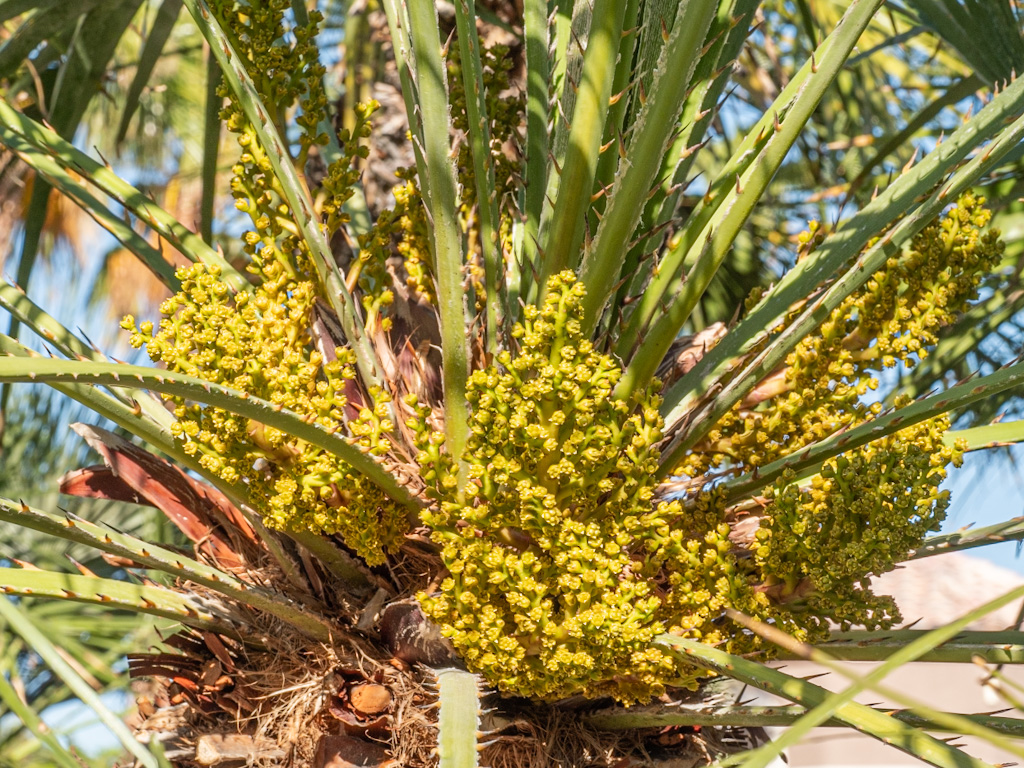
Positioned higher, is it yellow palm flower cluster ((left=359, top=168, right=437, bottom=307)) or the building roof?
the building roof

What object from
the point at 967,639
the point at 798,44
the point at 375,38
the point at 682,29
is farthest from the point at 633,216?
the point at 798,44

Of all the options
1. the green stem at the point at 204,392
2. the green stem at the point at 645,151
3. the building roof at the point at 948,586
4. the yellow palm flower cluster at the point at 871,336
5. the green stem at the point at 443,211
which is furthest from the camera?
the building roof at the point at 948,586

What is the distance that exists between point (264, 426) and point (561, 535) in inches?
12.3

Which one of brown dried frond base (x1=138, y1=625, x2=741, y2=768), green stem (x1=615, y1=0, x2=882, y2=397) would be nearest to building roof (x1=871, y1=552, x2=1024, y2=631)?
brown dried frond base (x1=138, y1=625, x2=741, y2=768)

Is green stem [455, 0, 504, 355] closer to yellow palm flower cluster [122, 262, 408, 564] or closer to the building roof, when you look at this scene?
yellow palm flower cluster [122, 262, 408, 564]

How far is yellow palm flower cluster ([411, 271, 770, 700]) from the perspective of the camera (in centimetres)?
90

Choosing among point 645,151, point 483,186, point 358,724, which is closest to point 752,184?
point 645,151

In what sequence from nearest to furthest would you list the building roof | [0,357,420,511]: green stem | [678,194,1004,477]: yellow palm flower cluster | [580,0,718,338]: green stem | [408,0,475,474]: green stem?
[0,357,420,511]: green stem < [580,0,718,338]: green stem < [408,0,475,474]: green stem < [678,194,1004,477]: yellow palm flower cluster < the building roof

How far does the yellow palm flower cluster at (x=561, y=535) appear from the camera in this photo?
0.90 metres

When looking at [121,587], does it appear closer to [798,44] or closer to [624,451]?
[624,451]

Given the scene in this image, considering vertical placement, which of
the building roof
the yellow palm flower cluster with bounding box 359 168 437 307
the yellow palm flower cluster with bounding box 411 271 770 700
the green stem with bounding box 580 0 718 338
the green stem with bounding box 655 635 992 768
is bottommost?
the green stem with bounding box 655 635 992 768

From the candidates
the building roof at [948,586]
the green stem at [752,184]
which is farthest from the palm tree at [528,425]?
the building roof at [948,586]

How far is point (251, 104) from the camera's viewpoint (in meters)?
1.04

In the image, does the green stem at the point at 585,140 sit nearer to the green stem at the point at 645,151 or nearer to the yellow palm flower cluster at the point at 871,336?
the green stem at the point at 645,151
